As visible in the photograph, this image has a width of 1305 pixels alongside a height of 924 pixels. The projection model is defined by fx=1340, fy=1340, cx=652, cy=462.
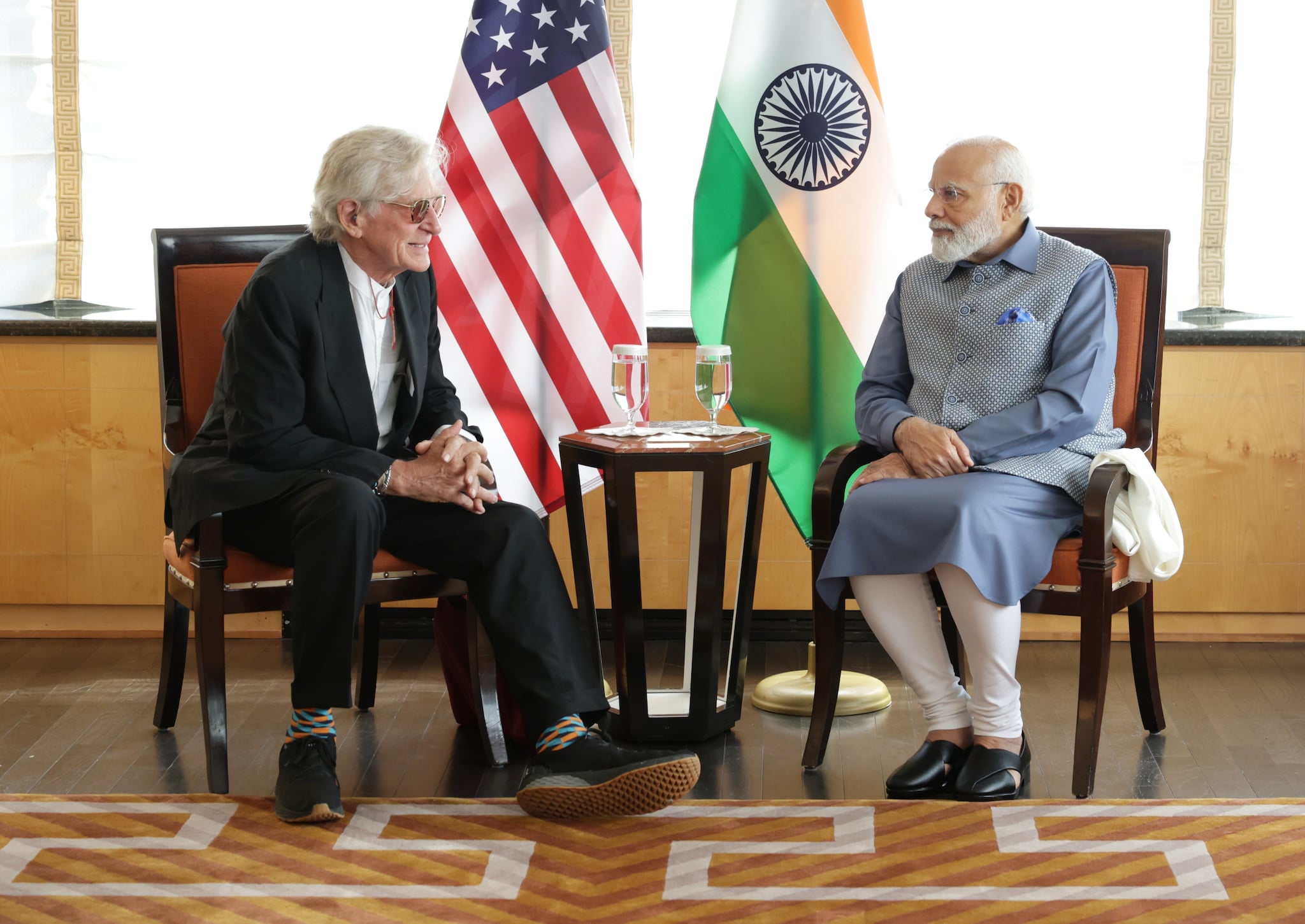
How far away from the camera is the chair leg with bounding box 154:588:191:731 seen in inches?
115

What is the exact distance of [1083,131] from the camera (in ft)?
12.1

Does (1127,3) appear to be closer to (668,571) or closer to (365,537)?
(668,571)

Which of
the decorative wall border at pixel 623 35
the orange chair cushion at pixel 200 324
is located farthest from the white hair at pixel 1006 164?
the orange chair cushion at pixel 200 324

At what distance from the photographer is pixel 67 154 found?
12.5ft

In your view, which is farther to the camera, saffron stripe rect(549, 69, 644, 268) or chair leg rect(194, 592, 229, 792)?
saffron stripe rect(549, 69, 644, 268)

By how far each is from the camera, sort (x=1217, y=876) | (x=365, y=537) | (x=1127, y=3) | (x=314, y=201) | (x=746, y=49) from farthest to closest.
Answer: (x=1127, y=3), (x=746, y=49), (x=314, y=201), (x=365, y=537), (x=1217, y=876)

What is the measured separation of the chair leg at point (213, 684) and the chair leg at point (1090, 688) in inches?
62.8

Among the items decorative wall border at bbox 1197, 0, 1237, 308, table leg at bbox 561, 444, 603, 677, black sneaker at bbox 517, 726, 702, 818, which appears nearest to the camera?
black sneaker at bbox 517, 726, 702, 818

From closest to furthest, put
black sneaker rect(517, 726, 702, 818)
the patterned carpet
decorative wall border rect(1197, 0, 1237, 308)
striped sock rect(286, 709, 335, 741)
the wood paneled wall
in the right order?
the patterned carpet, black sneaker rect(517, 726, 702, 818), striped sock rect(286, 709, 335, 741), the wood paneled wall, decorative wall border rect(1197, 0, 1237, 308)

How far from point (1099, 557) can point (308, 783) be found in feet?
4.84

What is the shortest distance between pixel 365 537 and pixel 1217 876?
1533mm

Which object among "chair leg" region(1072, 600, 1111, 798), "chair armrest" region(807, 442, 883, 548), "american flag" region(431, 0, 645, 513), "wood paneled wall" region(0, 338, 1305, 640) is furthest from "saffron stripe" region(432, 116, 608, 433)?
"chair leg" region(1072, 600, 1111, 798)

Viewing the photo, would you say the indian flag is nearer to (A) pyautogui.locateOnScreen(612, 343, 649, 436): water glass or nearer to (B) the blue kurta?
(B) the blue kurta

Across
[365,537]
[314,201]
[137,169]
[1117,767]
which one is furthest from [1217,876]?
[137,169]
